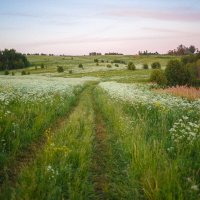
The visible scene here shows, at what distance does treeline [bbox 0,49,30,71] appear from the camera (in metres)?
104

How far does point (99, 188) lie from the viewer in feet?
19.1

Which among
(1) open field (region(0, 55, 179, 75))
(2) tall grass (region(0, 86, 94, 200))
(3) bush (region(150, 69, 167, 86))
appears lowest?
(2) tall grass (region(0, 86, 94, 200))

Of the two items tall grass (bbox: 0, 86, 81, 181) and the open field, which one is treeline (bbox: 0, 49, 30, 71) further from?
tall grass (bbox: 0, 86, 81, 181)

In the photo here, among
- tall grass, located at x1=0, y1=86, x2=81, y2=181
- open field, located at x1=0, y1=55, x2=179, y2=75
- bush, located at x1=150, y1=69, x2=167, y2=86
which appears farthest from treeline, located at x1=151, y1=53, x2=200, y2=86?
open field, located at x1=0, y1=55, x2=179, y2=75

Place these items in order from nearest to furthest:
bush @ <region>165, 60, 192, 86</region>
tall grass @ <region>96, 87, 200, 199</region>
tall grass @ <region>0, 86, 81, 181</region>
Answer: tall grass @ <region>96, 87, 200, 199</region> → tall grass @ <region>0, 86, 81, 181</region> → bush @ <region>165, 60, 192, 86</region>

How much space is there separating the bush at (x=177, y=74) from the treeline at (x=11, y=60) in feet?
255

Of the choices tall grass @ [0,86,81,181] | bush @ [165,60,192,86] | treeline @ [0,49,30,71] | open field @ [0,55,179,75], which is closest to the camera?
tall grass @ [0,86,81,181]

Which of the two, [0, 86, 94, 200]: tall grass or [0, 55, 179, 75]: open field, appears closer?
Result: [0, 86, 94, 200]: tall grass

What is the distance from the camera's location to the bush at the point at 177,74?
123 ft

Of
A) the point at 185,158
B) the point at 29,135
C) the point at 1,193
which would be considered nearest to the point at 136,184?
the point at 185,158

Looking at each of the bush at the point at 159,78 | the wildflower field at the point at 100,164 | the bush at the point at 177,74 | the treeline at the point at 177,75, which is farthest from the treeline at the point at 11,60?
the wildflower field at the point at 100,164

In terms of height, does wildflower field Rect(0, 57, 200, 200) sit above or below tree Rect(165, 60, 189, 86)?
below

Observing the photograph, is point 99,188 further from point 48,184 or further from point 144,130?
point 144,130

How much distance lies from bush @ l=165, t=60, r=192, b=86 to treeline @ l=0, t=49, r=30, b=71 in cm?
7775
